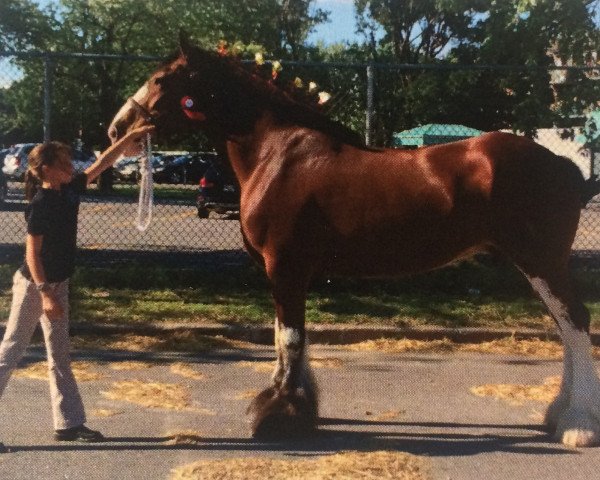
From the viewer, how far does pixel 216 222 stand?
16875 millimetres

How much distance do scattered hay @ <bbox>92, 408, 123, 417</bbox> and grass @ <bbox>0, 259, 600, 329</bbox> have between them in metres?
2.43

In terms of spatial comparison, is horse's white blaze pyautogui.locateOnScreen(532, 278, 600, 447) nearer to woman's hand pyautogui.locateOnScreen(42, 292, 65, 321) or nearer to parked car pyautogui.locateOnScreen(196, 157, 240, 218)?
woman's hand pyautogui.locateOnScreen(42, 292, 65, 321)

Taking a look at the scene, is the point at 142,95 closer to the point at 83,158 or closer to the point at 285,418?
the point at 285,418

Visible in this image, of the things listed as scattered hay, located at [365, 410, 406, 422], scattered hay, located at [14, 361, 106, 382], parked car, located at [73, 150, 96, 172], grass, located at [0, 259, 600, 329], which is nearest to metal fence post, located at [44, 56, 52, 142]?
grass, located at [0, 259, 600, 329]

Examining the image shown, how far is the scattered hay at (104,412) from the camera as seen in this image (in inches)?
198

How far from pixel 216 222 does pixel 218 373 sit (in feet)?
35.8

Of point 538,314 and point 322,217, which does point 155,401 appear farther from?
point 538,314

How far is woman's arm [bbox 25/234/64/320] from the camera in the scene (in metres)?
4.25

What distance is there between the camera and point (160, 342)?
280 inches

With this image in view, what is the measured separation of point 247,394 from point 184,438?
103 cm

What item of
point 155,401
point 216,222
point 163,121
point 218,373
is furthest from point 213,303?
point 216,222

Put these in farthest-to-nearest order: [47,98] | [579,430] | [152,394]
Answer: [47,98] → [152,394] → [579,430]

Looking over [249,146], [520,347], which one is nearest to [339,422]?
[249,146]

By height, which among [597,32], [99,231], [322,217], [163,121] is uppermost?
[597,32]
